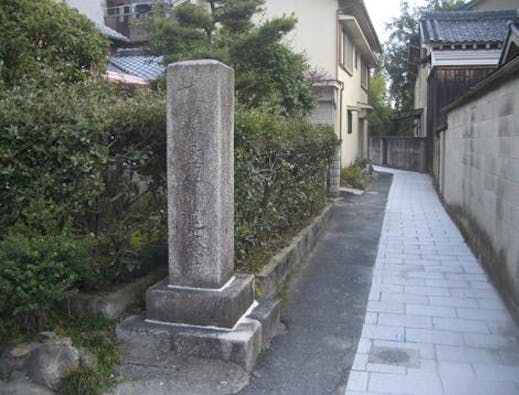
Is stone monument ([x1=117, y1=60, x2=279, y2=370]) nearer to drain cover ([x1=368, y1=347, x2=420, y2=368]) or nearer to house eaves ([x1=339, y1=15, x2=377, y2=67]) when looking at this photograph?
drain cover ([x1=368, y1=347, x2=420, y2=368])

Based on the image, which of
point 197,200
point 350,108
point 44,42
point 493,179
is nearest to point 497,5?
point 350,108

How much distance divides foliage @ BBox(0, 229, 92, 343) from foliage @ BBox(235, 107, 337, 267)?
2000 mm

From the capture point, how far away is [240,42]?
11.9 metres

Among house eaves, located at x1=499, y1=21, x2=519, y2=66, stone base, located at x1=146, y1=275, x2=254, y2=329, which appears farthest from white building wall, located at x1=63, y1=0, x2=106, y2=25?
stone base, located at x1=146, y1=275, x2=254, y2=329

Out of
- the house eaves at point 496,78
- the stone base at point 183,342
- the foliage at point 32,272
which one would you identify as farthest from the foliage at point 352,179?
the foliage at point 32,272

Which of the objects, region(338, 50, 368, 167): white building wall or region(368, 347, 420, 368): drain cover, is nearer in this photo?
region(368, 347, 420, 368): drain cover

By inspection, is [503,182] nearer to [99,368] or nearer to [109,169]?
[109,169]

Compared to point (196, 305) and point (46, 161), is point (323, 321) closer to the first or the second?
point (196, 305)

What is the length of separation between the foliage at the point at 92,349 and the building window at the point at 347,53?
16396 millimetres

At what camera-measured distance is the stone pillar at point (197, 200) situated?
4.48 metres

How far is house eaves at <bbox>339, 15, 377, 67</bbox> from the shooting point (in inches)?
723

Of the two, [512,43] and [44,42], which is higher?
[512,43]

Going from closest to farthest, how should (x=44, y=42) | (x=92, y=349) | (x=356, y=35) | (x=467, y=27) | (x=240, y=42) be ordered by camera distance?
1. (x=92, y=349)
2. (x=44, y=42)
3. (x=240, y=42)
4. (x=467, y=27)
5. (x=356, y=35)

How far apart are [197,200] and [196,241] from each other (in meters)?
0.35
